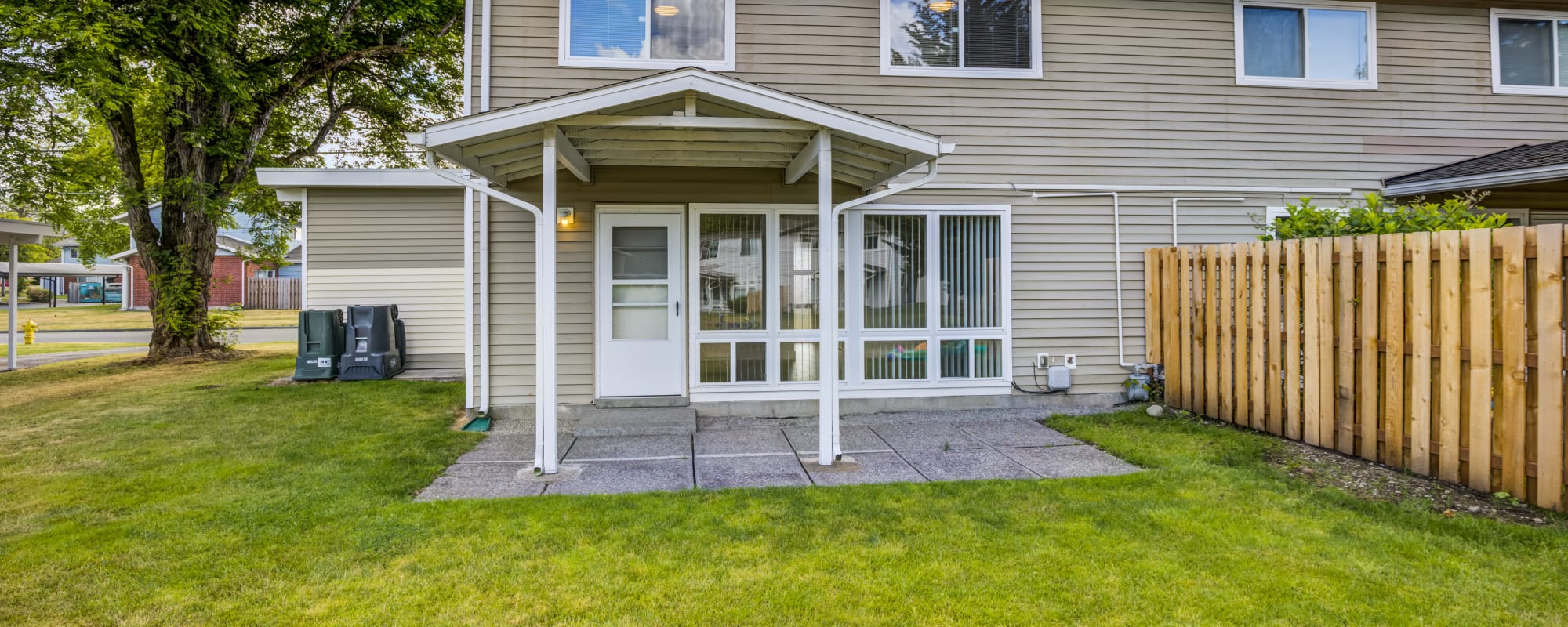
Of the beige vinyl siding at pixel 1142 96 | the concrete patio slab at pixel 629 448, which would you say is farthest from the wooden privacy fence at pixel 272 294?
the concrete patio slab at pixel 629 448

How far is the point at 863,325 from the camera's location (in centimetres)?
613

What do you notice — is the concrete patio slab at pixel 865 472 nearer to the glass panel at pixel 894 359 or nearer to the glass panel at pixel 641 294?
the glass panel at pixel 894 359

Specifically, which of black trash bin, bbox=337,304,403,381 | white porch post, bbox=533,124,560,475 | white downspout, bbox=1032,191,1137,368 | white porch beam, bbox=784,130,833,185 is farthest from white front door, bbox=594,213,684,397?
black trash bin, bbox=337,304,403,381

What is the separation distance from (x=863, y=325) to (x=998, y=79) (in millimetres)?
2653

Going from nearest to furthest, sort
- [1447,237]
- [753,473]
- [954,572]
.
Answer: [954,572] < [1447,237] < [753,473]

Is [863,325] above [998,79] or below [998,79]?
below

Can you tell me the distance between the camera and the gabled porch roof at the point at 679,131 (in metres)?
3.98

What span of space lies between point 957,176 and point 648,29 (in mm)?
3108

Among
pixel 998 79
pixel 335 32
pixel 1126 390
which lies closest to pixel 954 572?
pixel 1126 390

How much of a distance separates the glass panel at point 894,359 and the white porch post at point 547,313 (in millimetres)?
3000

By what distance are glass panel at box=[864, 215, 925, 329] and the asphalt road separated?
1429 centimetres

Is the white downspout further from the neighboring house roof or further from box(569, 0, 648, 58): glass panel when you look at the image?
box(569, 0, 648, 58): glass panel

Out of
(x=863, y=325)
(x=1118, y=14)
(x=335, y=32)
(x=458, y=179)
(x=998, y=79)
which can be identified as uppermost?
(x=335, y=32)

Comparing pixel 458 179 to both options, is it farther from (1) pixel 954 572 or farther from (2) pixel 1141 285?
(2) pixel 1141 285
